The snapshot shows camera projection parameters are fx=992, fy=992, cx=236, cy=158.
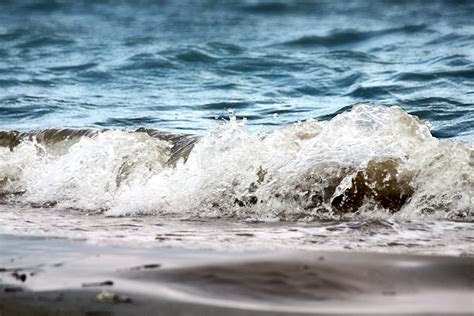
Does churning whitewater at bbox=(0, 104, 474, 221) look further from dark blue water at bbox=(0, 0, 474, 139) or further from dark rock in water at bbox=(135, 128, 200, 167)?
dark blue water at bbox=(0, 0, 474, 139)

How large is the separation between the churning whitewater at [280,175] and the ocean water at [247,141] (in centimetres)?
1

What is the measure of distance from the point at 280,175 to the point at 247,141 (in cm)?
47

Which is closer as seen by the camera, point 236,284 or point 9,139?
point 236,284

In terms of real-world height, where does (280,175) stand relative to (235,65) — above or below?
below

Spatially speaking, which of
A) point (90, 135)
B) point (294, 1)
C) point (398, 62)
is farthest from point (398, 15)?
point (90, 135)

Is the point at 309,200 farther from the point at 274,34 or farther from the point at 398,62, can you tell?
the point at 274,34

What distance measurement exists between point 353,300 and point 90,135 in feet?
14.2

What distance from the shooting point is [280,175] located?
5.84 m

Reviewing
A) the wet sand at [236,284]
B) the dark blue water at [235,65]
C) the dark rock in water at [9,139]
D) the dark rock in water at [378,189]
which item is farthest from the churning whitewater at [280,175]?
the dark blue water at [235,65]

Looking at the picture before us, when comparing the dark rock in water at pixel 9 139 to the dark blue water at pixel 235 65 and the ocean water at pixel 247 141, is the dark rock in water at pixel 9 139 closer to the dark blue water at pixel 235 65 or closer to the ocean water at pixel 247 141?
the ocean water at pixel 247 141

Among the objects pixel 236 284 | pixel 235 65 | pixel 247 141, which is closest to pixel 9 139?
pixel 247 141

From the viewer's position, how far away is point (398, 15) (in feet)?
64.2

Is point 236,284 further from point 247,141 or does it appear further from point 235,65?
point 235,65

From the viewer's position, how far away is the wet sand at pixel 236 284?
3537mm
